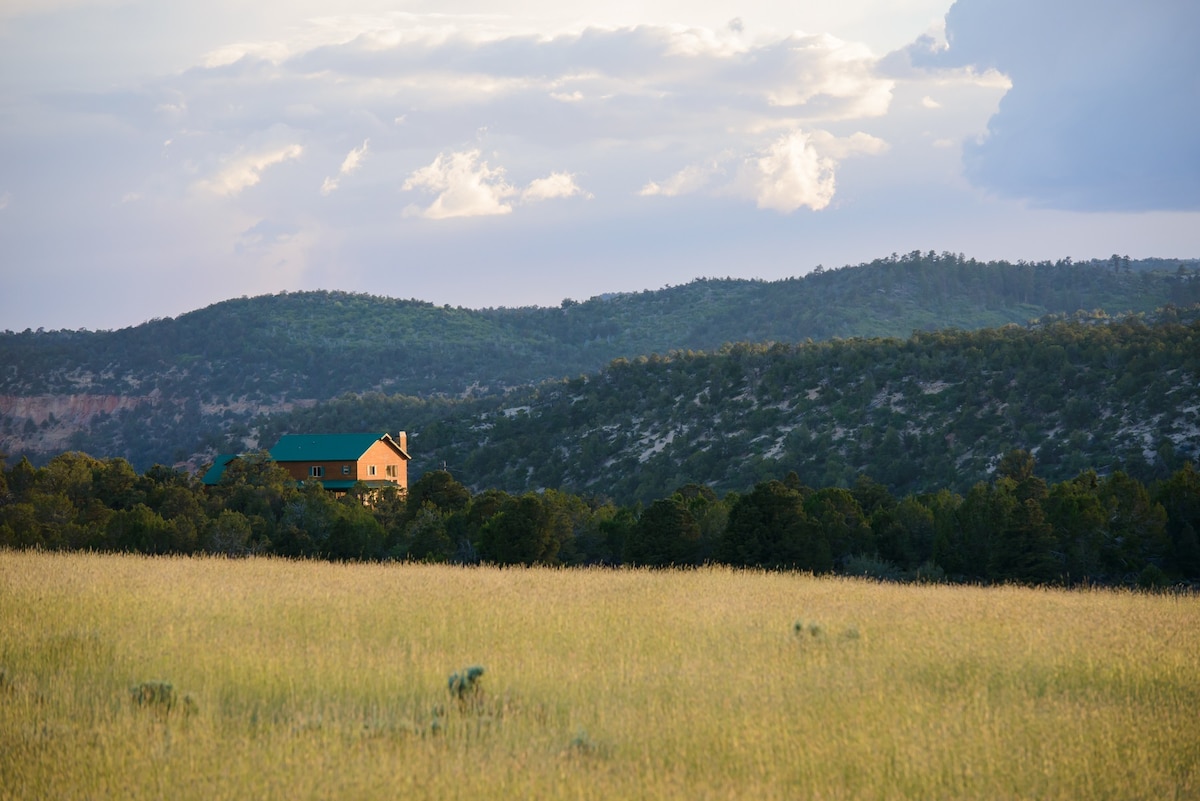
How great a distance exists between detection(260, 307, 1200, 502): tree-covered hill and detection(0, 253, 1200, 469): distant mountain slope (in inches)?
2039

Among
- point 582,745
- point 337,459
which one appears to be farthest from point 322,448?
point 582,745

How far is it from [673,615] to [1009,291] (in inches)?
6778

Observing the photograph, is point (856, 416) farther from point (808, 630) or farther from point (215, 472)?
point (808, 630)

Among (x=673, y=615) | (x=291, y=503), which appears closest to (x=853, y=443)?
(x=291, y=503)

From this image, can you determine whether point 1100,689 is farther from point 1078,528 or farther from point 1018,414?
point 1018,414

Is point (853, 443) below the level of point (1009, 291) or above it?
below

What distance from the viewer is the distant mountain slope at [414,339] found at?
488ft

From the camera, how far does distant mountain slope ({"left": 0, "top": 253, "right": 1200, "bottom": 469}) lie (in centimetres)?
14862

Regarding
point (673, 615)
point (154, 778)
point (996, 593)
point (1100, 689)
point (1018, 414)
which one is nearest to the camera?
point (154, 778)

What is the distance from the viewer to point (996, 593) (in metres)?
19.6

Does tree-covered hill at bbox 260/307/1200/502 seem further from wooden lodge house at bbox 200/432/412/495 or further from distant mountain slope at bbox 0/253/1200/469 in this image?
distant mountain slope at bbox 0/253/1200/469

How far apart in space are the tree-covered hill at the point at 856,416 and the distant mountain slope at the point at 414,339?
170ft

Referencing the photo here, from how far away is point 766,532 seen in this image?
28.9 m

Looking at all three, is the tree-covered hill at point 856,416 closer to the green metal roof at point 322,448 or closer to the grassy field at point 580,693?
the green metal roof at point 322,448
